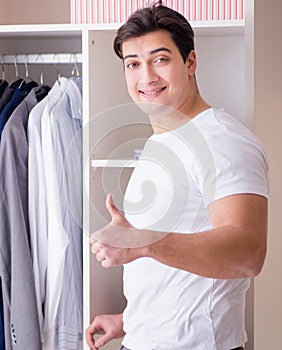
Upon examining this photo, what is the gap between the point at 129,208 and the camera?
1529mm

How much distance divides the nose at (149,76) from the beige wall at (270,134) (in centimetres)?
55

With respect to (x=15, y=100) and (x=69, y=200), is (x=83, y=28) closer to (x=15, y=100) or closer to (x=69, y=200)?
(x=15, y=100)

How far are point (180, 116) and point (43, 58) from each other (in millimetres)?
954

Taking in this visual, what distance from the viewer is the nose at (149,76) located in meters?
1.54

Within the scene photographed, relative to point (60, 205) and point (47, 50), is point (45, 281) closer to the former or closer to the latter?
point (60, 205)

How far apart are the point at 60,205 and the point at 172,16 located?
776 millimetres

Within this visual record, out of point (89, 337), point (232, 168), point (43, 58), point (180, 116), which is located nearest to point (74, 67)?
point (43, 58)

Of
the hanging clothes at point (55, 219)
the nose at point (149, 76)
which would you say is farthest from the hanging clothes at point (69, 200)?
the nose at point (149, 76)

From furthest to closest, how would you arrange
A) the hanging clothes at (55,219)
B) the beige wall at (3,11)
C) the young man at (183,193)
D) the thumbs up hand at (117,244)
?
the beige wall at (3,11) < the hanging clothes at (55,219) < the young man at (183,193) < the thumbs up hand at (117,244)

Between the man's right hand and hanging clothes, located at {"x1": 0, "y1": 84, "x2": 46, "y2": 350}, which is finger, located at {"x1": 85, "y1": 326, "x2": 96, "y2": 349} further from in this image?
hanging clothes, located at {"x1": 0, "y1": 84, "x2": 46, "y2": 350}

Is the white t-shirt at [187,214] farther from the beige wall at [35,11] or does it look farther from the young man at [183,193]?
the beige wall at [35,11]

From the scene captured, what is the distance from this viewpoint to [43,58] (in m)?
2.34

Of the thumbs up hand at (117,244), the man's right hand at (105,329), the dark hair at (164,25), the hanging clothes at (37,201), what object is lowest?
the man's right hand at (105,329)

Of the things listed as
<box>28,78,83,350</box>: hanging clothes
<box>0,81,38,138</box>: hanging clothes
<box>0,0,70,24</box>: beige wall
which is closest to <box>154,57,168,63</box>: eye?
<box>28,78,83,350</box>: hanging clothes
